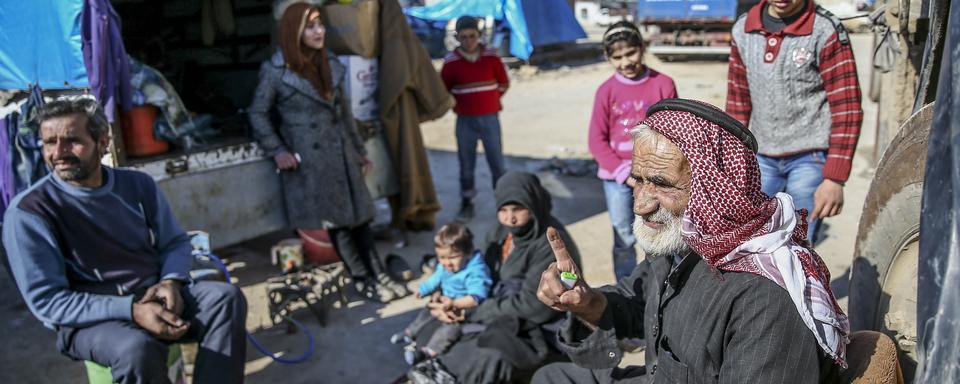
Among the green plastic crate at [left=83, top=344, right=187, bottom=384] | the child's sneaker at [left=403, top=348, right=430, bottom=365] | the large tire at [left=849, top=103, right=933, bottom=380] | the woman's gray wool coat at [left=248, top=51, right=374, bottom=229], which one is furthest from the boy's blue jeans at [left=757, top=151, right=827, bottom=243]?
the green plastic crate at [left=83, top=344, right=187, bottom=384]

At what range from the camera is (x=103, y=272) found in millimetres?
3225

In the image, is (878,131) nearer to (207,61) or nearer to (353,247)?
(353,247)

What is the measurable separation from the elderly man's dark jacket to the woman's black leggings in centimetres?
287

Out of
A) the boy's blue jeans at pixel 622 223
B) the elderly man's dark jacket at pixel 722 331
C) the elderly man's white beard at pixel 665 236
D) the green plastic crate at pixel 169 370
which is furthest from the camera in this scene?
the boy's blue jeans at pixel 622 223

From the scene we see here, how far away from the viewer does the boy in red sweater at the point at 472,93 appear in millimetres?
6383

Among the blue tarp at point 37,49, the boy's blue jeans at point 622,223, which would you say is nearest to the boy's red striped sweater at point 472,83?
the boy's blue jeans at point 622,223

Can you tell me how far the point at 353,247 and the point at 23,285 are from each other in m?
2.25

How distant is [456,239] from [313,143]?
158 cm

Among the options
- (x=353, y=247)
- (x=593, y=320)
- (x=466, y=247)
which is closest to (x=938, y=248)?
(x=593, y=320)

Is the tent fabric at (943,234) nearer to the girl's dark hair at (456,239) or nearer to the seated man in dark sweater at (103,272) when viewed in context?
the girl's dark hair at (456,239)

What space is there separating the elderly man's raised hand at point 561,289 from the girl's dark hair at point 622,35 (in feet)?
6.58

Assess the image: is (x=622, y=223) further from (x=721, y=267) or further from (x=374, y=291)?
(x=721, y=267)

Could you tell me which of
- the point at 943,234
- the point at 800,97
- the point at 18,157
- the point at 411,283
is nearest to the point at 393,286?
the point at 411,283

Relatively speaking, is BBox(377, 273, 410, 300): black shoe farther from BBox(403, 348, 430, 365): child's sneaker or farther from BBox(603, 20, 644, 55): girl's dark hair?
BBox(603, 20, 644, 55): girl's dark hair
